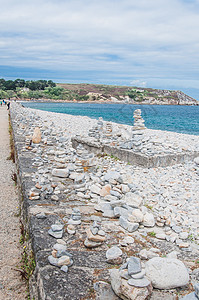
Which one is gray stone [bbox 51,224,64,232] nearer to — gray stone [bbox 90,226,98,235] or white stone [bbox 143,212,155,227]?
gray stone [bbox 90,226,98,235]

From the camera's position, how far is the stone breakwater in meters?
2.08

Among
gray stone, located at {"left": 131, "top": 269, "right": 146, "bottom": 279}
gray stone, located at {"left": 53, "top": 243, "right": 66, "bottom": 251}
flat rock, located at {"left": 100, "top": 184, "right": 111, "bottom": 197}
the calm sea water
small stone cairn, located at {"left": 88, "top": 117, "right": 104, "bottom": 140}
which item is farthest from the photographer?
the calm sea water

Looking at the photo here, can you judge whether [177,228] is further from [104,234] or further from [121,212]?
[104,234]

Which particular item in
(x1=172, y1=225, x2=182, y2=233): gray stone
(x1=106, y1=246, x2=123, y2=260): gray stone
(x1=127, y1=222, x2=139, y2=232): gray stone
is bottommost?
(x1=172, y1=225, x2=182, y2=233): gray stone

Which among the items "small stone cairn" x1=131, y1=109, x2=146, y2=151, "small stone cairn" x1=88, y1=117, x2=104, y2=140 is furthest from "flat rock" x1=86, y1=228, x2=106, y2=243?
"small stone cairn" x1=88, y1=117, x2=104, y2=140

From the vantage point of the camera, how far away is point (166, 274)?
7.22 feet

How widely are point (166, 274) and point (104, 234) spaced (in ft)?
2.66

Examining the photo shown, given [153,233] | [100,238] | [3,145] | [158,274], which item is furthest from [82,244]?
[3,145]

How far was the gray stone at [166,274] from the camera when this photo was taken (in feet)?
7.06

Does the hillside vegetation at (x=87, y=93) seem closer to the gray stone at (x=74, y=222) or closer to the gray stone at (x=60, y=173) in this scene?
the gray stone at (x=60, y=173)

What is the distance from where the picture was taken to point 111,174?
4.39 meters

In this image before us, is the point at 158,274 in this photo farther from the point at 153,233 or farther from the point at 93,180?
the point at 93,180

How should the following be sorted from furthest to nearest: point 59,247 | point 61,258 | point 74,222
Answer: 1. point 74,222
2. point 59,247
3. point 61,258

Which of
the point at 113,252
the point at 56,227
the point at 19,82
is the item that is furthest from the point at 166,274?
the point at 19,82
